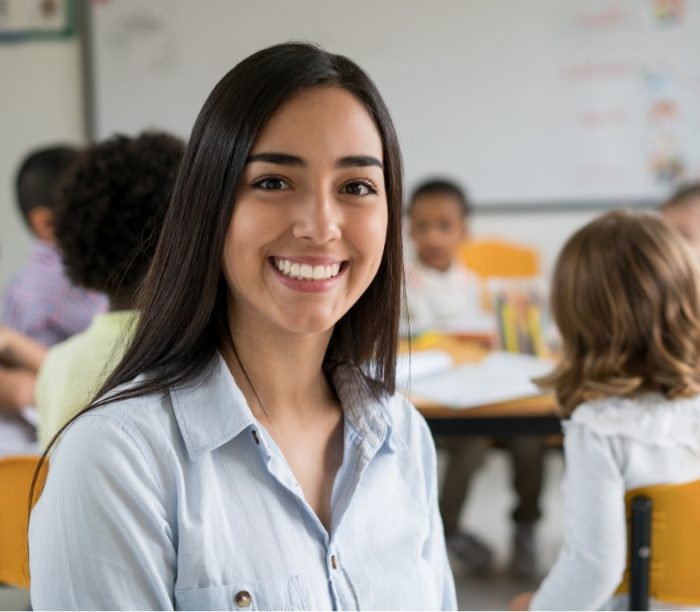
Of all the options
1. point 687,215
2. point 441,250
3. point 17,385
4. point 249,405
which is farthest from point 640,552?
point 441,250

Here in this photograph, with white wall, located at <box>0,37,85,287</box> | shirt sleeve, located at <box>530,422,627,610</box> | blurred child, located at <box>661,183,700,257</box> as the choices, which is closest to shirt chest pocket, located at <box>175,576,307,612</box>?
shirt sleeve, located at <box>530,422,627,610</box>

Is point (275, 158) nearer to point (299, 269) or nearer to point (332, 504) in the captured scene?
point (299, 269)

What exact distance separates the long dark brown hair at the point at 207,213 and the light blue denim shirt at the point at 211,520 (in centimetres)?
4

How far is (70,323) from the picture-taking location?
2.40 meters

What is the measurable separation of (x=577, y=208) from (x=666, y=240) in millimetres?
2861

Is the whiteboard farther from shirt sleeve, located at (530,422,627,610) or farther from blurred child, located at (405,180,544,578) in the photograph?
shirt sleeve, located at (530,422,627,610)

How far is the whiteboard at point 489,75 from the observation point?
14.1ft

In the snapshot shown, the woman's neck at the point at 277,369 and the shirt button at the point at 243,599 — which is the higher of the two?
the woman's neck at the point at 277,369

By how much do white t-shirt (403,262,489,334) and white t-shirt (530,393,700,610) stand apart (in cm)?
117

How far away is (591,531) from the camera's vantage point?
4.96ft

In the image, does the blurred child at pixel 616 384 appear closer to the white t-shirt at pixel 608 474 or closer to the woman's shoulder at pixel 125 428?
the white t-shirt at pixel 608 474

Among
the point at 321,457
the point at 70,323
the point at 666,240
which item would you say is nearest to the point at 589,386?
the point at 666,240

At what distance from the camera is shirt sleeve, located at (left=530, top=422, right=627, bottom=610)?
1.50 meters

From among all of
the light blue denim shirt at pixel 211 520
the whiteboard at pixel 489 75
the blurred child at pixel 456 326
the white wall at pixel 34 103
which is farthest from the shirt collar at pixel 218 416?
the white wall at pixel 34 103
